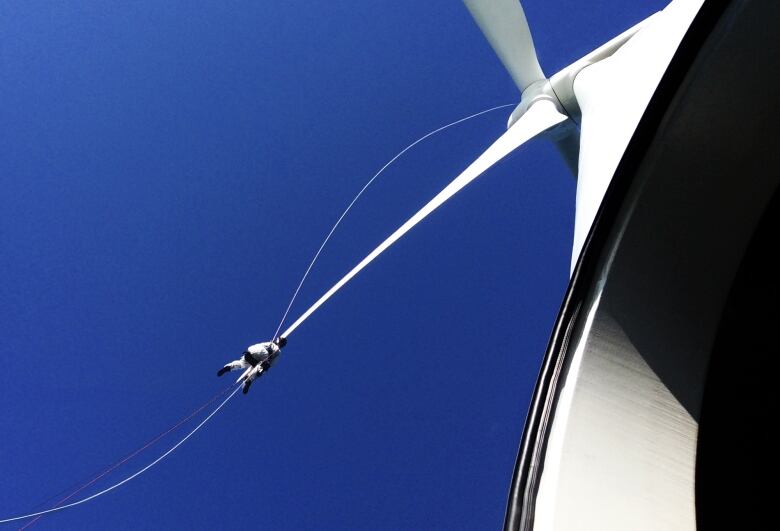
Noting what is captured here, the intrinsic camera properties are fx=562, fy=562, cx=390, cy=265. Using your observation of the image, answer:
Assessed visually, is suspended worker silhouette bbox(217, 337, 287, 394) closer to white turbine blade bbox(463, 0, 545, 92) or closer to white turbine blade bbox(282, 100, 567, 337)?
white turbine blade bbox(282, 100, 567, 337)

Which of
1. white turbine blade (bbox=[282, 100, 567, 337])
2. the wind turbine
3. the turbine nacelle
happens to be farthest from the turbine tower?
the turbine nacelle

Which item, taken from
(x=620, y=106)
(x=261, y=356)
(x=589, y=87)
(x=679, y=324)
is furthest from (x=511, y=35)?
(x=679, y=324)

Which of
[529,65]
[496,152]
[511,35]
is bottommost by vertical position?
[496,152]

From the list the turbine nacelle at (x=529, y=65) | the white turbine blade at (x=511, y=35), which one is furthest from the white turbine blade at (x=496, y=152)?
the white turbine blade at (x=511, y=35)

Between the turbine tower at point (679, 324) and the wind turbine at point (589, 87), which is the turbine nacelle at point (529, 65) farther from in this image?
the turbine tower at point (679, 324)

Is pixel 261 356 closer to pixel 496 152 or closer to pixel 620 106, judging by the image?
pixel 496 152
